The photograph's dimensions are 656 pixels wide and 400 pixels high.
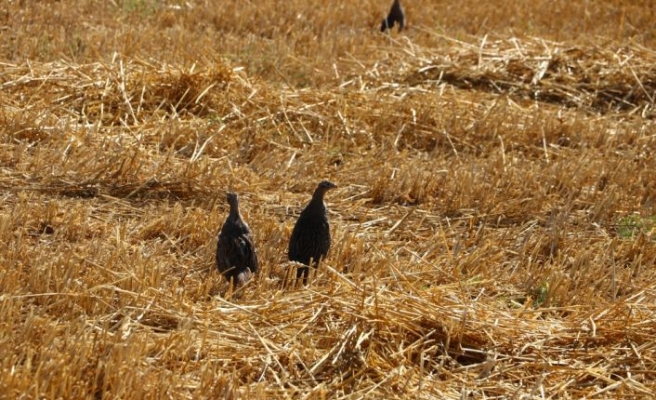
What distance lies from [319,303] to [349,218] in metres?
2.12

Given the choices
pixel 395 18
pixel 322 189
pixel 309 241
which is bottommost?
pixel 395 18

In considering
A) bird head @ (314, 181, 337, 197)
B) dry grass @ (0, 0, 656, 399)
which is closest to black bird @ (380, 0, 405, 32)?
dry grass @ (0, 0, 656, 399)

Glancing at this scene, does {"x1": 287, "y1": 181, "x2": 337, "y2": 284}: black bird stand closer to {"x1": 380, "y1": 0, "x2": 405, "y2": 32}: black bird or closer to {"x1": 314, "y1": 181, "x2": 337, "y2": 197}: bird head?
{"x1": 314, "y1": 181, "x2": 337, "y2": 197}: bird head

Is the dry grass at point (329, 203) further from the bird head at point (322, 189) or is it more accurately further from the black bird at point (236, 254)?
the bird head at point (322, 189)

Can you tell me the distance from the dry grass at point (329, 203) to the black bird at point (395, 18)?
0.27 meters

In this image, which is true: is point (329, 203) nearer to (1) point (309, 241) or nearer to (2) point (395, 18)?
(1) point (309, 241)

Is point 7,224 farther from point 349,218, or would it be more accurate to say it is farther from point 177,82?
point 177,82

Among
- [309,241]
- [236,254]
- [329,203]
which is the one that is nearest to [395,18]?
[329,203]

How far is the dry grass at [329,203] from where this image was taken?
5.07 meters

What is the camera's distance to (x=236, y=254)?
5.89 m

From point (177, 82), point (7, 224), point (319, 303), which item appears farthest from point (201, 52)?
point (319, 303)

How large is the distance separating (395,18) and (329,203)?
668 centimetres

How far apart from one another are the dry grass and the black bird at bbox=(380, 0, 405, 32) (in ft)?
0.89

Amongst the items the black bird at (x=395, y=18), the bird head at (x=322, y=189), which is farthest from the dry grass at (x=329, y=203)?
the bird head at (x=322, y=189)
